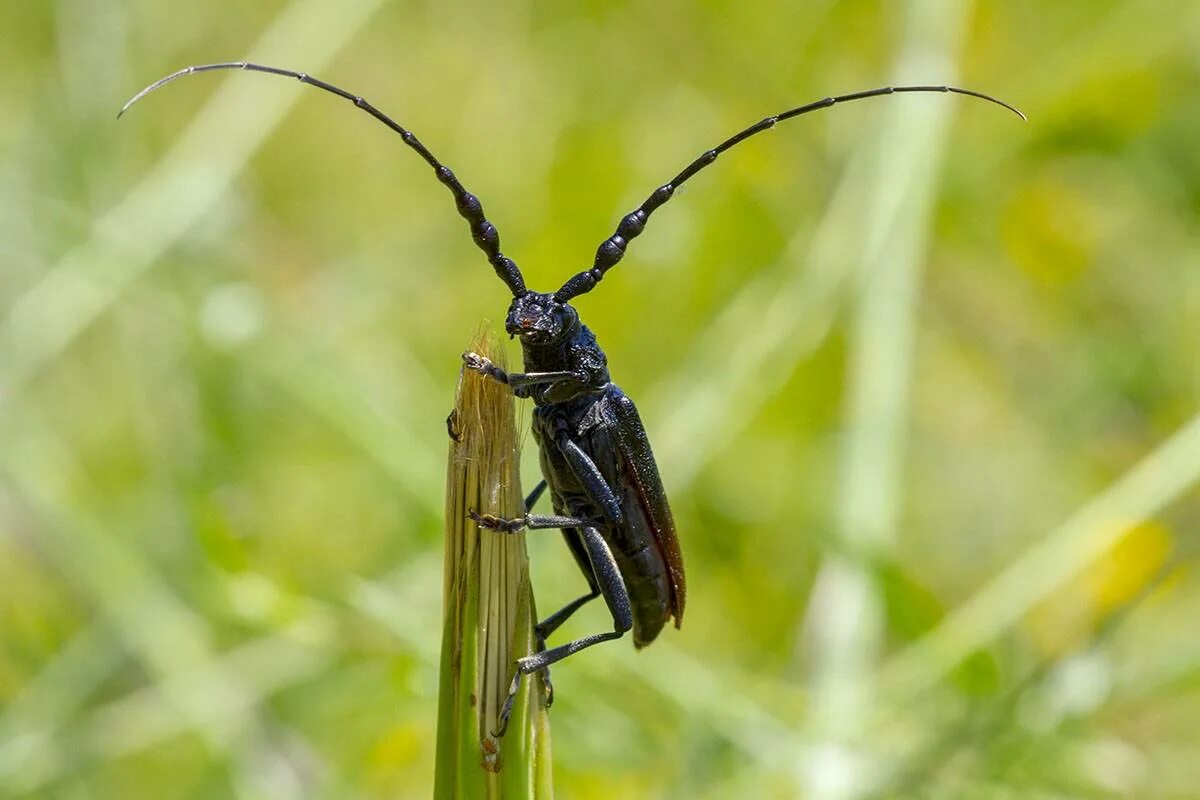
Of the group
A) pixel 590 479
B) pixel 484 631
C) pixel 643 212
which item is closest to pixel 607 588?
pixel 590 479

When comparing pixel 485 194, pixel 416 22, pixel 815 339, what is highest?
pixel 416 22

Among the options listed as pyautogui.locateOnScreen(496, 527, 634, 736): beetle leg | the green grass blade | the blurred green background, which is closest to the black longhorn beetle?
pyautogui.locateOnScreen(496, 527, 634, 736): beetle leg

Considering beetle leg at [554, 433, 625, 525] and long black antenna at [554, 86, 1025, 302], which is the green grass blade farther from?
beetle leg at [554, 433, 625, 525]

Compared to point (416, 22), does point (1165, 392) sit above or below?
below

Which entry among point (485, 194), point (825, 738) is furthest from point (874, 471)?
point (485, 194)

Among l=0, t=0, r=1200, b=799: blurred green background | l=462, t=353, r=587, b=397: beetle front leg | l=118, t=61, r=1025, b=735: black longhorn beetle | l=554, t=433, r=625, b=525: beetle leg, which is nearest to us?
l=462, t=353, r=587, b=397: beetle front leg

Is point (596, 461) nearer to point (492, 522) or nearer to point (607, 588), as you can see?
point (607, 588)

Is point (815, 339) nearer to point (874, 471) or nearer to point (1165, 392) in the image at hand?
point (874, 471)
